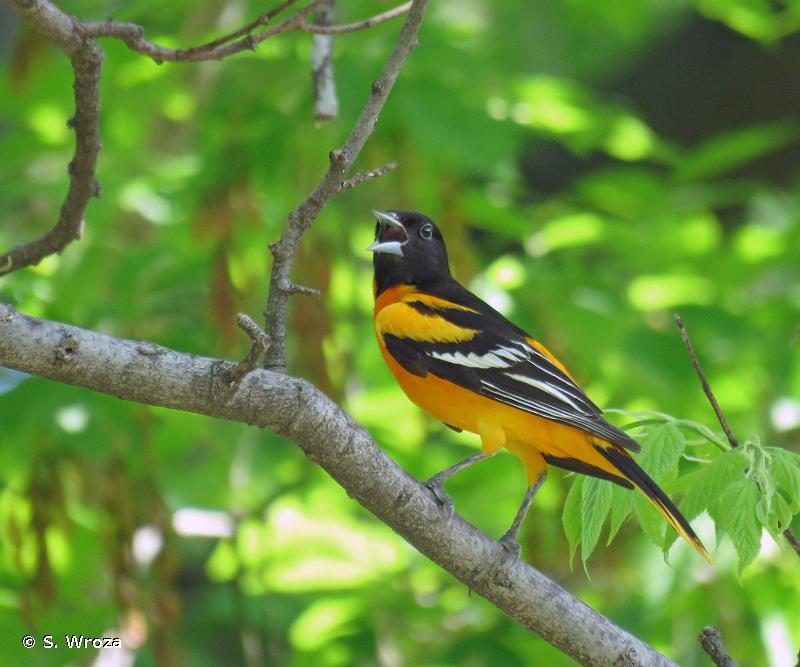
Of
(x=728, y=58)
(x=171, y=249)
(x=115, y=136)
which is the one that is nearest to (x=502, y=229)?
(x=171, y=249)

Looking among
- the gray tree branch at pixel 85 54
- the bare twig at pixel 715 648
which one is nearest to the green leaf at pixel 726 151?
the gray tree branch at pixel 85 54

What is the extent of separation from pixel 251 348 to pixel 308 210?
19.5 inches

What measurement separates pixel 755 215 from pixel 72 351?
239 inches

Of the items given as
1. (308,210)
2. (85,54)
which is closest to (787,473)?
(308,210)

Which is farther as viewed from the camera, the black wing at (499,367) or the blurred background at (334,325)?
the blurred background at (334,325)

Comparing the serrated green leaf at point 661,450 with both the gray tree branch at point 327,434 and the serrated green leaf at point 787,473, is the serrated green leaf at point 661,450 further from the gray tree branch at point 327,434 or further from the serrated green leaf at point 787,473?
the gray tree branch at point 327,434

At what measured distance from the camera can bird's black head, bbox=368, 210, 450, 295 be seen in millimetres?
4980

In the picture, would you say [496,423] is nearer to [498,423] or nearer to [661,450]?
[498,423]

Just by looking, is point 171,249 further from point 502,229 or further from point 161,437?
point 502,229

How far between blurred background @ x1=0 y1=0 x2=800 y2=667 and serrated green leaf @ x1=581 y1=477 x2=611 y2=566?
1903mm

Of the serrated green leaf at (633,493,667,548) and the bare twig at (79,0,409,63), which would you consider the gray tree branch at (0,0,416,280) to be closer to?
the bare twig at (79,0,409,63)

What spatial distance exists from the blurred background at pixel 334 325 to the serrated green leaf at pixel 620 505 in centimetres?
184

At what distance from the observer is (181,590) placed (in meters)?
8.02

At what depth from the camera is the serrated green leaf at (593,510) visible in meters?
2.88
